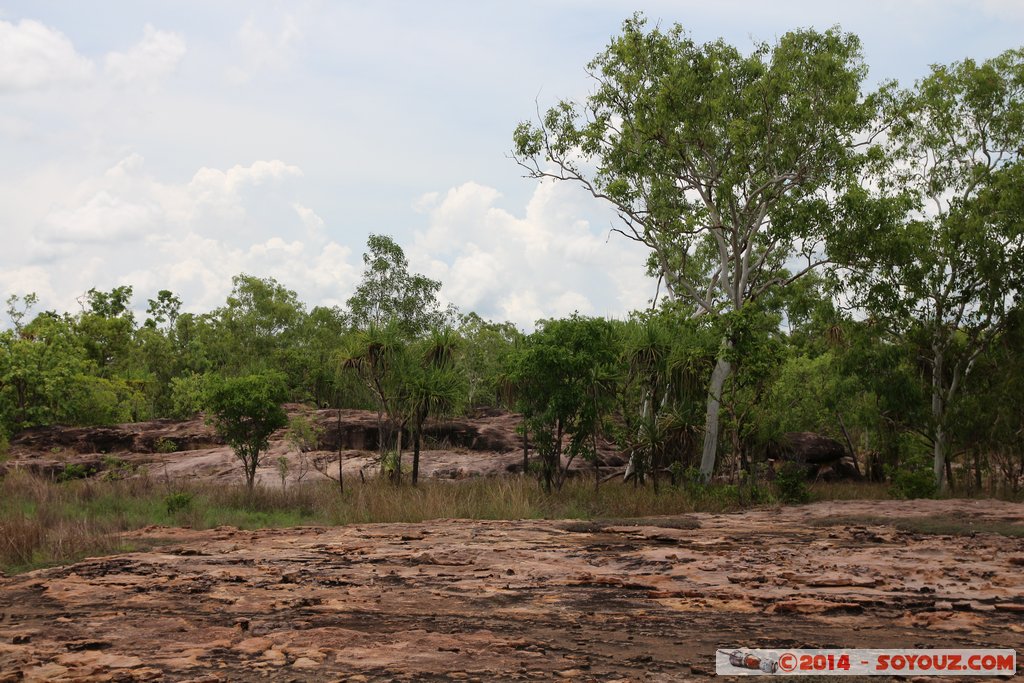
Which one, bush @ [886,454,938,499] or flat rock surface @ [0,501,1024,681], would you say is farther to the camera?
bush @ [886,454,938,499]

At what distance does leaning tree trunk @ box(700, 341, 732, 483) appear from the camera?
880 inches

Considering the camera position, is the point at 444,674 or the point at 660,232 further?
the point at 660,232

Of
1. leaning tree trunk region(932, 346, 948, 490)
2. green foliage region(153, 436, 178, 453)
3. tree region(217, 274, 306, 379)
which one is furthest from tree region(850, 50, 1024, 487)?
tree region(217, 274, 306, 379)

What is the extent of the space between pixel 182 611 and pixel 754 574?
5.86 meters

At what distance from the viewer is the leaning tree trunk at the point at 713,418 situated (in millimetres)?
22359

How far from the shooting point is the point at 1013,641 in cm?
647

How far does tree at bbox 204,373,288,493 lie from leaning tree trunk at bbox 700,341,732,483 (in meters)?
10.4

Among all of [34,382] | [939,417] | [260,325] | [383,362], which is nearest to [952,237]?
[939,417]

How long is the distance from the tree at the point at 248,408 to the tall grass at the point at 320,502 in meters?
1.19

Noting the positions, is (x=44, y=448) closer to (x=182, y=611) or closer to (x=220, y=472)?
(x=220, y=472)

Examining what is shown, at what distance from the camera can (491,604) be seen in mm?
8266

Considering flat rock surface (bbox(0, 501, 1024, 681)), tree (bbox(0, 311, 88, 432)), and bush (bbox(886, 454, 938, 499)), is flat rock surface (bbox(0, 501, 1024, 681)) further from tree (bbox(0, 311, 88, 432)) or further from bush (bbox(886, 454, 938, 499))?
tree (bbox(0, 311, 88, 432))

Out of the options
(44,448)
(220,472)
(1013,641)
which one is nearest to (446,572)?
(1013,641)

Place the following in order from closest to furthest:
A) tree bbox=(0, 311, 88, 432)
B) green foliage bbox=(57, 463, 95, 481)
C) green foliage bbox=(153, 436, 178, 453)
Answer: green foliage bbox=(57, 463, 95, 481), green foliage bbox=(153, 436, 178, 453), tree bbox=(0, 311, 88, 432)
